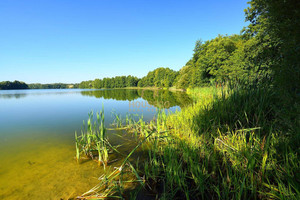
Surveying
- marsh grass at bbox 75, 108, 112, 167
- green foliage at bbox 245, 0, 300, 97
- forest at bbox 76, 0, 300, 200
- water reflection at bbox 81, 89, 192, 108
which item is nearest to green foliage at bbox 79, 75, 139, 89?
water reflection at bbox 81, 89, 192, 108

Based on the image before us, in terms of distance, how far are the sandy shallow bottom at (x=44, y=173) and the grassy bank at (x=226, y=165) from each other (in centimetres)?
51

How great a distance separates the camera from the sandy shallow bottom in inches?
90.5

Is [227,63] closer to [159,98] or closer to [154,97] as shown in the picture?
[159,98]

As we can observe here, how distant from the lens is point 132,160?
10.8 ft

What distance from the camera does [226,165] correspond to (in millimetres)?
2064

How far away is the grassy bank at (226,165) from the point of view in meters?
1.65

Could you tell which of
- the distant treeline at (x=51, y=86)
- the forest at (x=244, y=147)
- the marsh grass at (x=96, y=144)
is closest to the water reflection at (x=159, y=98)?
the forest at (x=244, y=147)

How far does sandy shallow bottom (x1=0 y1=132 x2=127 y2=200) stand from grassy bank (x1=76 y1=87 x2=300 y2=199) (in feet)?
1.67

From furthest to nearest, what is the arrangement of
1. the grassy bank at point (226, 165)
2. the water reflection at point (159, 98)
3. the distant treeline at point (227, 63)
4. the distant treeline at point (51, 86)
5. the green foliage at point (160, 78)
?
the distant treeline at point (51, 86) < the green foliage at point (160, 78) < the water reflection at point (159, 98) < the distant treeline at point (227, 63) < the grassy bank at point (226, 165)

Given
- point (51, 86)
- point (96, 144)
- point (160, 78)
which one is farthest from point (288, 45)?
point (51, 86)

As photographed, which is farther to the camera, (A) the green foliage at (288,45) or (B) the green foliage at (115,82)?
(B) the green foliage at (115,82)

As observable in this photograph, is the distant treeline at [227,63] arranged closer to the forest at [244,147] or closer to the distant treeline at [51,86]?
the forest at [244,147]

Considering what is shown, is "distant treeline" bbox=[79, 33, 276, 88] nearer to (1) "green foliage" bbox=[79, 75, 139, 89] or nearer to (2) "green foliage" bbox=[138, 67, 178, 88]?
(2) "green foliage" bbox=[138, 67, 178, 88]

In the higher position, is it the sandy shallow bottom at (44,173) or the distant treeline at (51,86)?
the distant treeline at (51,86)
